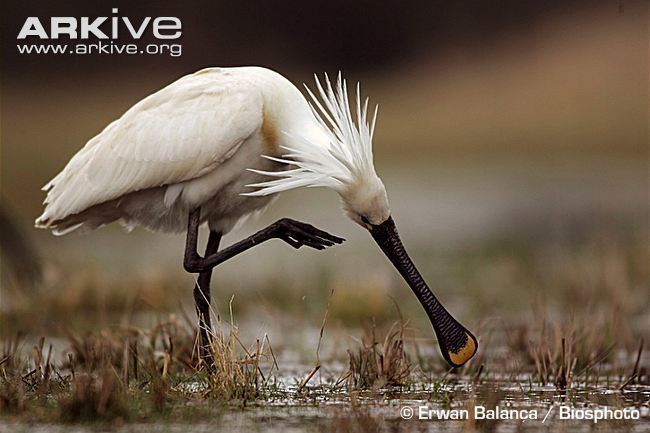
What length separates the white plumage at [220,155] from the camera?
7766mm

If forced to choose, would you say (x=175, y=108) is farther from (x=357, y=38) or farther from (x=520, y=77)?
(x=520, y=77)

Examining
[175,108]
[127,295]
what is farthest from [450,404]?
[127,295]

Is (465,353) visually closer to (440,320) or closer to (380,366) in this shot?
(440,320)

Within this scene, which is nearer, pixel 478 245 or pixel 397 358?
pixel 397 358

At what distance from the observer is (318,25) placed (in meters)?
12.2

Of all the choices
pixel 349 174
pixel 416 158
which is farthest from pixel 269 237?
pixel 416 158

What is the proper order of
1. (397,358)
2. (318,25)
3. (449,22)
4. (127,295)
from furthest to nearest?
(449,22) < (318,25) < (127,295) < (397,358)

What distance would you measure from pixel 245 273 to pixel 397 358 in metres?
5.90

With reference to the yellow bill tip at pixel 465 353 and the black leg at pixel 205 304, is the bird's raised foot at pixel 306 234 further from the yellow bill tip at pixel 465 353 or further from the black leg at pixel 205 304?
the yellow bill tip at pixel 465 353

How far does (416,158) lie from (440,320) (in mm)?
10056

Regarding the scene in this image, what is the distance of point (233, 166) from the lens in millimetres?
8055

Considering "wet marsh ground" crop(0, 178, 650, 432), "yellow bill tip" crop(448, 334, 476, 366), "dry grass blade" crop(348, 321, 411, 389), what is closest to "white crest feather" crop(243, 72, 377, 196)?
"wet marsh ground" crop(0, 178, 650, 432)

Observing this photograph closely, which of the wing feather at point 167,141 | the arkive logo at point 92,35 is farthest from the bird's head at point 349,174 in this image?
the arkive logo at point 92,35

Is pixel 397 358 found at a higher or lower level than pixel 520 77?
lower
